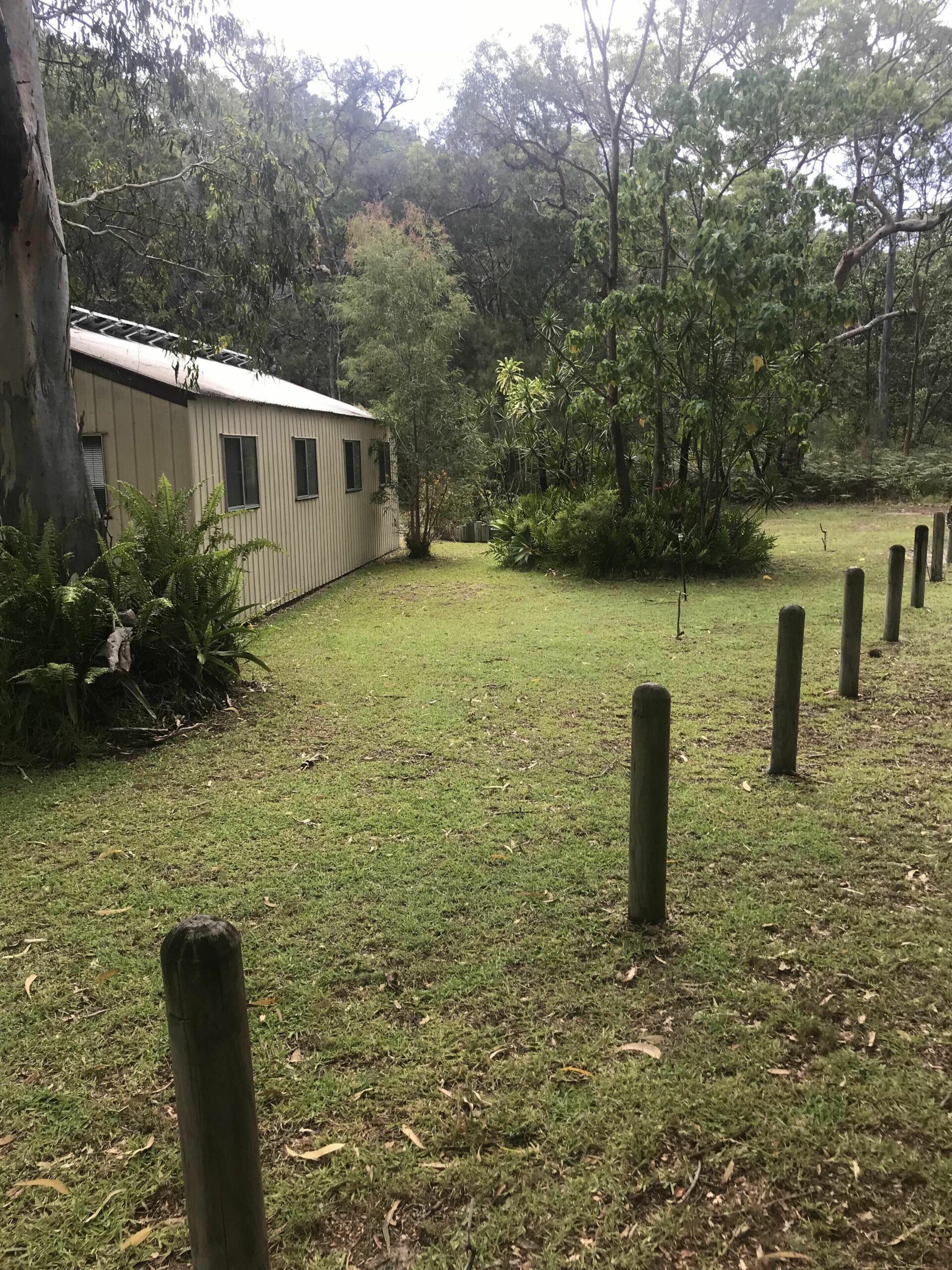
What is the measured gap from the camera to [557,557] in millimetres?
15125

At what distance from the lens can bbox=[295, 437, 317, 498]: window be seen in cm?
1277

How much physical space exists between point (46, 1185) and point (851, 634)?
616 cm

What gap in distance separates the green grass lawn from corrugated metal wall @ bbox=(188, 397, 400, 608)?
415cm

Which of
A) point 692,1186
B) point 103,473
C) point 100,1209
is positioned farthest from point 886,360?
point 100,1209

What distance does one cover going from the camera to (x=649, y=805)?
368 centimetres

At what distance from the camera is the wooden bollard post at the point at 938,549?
492 inches

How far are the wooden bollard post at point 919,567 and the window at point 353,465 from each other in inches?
357

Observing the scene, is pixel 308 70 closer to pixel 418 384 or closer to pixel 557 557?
pixel 418 384

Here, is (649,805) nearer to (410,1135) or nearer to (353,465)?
(410,1135)

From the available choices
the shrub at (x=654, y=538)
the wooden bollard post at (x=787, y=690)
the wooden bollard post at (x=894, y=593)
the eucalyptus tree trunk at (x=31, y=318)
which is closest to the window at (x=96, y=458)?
the eucalyptus tree trunk at (x=31, y=318)

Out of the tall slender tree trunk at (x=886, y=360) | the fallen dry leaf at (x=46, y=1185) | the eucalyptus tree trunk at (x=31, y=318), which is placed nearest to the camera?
the fallen dry leaf at (x=46, y=1185)

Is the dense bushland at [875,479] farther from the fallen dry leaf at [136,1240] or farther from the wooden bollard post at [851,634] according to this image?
the fallen dry leaf at [136,1240]

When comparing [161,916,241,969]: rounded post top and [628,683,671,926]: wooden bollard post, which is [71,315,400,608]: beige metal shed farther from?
[161,916,241,969]: rounded post top

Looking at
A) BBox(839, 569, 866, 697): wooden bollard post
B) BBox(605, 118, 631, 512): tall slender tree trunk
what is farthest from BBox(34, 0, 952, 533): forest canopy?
BBox(839, 569, 866, 697): wooden bollard post
